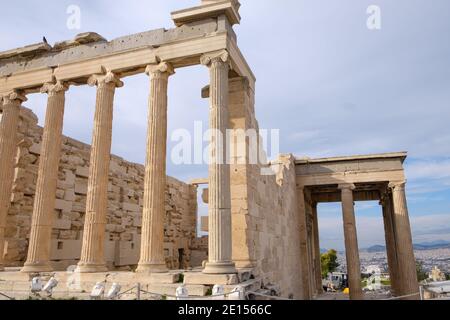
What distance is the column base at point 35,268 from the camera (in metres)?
10.4

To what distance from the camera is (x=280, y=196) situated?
15109 millimetres

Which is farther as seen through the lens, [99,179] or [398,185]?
[398,185]

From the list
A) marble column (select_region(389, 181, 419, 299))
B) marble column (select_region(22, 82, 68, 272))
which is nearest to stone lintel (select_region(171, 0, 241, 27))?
marble column (select_region(22, 82, 68, 272))

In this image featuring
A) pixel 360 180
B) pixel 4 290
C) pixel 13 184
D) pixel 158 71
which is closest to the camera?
pixel 4 290

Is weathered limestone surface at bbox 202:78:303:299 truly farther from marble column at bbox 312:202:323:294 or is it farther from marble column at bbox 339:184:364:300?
marble column at bbox 312:202:323:294

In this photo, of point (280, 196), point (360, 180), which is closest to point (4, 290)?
point (280, 196)

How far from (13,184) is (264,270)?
8871mm

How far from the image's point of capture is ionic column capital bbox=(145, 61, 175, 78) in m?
10.7

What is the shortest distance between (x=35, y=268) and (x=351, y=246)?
547 inches

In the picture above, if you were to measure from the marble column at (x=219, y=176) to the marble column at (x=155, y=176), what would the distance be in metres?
1.45

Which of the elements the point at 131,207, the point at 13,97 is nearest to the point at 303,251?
the point at 131,207

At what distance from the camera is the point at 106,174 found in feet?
36.2

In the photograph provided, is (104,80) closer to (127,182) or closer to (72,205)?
(72,205)
